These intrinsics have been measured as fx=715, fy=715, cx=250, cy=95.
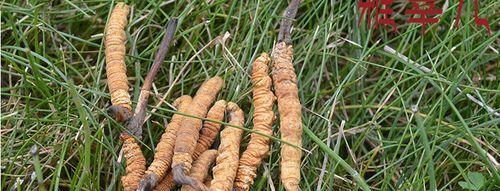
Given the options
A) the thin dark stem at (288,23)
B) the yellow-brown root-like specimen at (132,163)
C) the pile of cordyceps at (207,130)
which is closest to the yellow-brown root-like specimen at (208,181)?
the pile of cordyceps at (207,130)

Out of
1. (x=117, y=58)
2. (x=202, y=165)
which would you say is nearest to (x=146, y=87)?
(x=117, y=58)

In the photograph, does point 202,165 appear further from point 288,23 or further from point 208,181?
point 288,23

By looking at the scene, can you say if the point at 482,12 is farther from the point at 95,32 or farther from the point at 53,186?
the point at 53,186

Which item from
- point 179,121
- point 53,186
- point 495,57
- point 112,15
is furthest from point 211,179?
point 495,57

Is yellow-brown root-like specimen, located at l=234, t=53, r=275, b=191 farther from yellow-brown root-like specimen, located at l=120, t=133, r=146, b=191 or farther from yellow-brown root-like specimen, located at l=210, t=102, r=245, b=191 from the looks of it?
yellow-brown root-like specimen, located at l=120, t=133, r=146, b=191

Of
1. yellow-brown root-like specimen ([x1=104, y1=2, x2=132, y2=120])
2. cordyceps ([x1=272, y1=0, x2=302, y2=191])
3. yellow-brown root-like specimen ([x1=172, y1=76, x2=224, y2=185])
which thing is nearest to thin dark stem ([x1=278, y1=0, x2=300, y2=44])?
cordyceps ([x1=272, y1=0, x2=302, y2=191])

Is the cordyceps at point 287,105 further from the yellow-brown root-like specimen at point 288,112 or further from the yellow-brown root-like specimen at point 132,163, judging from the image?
the yellow-brown root-like specimen at point 132,163
